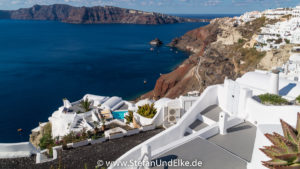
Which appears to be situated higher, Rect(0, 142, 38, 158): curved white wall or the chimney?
the chimney

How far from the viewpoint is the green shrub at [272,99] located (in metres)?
11.4

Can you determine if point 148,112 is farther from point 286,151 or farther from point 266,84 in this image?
point 286,151

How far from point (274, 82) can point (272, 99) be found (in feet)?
3.43

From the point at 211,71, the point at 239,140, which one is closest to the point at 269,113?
the point at 239,140

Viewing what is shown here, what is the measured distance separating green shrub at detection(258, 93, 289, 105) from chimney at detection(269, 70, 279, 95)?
0.56 metres

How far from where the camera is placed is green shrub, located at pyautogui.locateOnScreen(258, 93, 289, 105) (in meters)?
11.4

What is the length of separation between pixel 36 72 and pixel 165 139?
58.6 metres

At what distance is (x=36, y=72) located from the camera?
62156mm

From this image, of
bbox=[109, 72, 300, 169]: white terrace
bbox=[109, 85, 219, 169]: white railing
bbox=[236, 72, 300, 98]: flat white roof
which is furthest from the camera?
bbox=[236, 72, 300, 98]: flat white roof

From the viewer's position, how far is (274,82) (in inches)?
480

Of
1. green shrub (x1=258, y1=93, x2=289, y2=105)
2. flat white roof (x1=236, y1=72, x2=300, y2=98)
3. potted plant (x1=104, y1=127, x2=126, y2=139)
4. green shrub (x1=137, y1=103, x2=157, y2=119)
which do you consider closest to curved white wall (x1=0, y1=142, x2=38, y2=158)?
potted plant (x1=104, y1=127, x2=126, y2=139)

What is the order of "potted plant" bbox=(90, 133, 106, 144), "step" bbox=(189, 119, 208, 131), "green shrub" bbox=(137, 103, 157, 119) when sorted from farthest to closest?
"green shrub" bbox=(137, 103, 157, 119), "potted plant" bbox=(90, 133, 106, 144), "step" bbox=(189, 119, 208, 131)

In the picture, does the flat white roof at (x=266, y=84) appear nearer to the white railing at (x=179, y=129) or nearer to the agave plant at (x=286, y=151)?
the white railing at (x=179, y=129)

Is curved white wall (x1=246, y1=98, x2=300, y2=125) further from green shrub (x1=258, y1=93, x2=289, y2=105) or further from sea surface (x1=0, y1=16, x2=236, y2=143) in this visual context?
sea surface (x1=0, y1=16, x2=236, y2=143)
